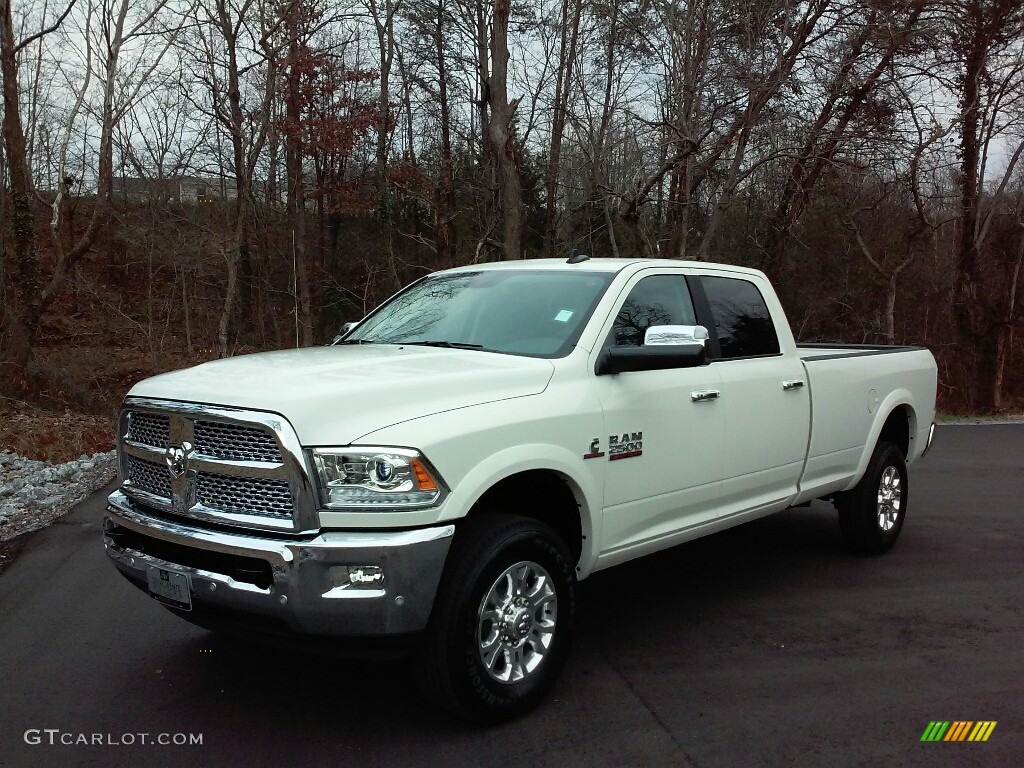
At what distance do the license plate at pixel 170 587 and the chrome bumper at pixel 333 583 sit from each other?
0.43 ft

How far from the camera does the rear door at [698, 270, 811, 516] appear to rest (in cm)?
502

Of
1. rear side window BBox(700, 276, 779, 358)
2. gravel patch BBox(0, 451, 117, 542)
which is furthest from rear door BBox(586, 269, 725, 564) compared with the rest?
gravel patch BBox(0, 451, 117, 542)

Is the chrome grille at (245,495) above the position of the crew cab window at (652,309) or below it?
below

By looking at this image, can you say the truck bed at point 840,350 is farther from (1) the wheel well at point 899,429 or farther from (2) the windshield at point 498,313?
(2) the windshield at point 498,313

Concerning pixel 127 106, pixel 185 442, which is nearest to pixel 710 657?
pixel 185 442

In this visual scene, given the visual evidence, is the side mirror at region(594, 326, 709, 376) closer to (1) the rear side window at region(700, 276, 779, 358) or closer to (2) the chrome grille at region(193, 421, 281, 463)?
(1) the rear side window at region(700, 276, 779, 358)

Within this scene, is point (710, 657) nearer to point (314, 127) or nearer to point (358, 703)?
point (358, 703)

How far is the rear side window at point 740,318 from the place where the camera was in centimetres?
527

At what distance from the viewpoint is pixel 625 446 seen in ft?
13.9

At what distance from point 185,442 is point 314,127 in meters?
23.7

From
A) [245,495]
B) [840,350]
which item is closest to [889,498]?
[840,350]

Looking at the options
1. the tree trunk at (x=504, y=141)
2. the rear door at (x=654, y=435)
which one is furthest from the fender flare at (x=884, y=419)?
the tree trunk at (x=504, y=141)

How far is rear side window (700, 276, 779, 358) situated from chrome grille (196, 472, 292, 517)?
9.40ft

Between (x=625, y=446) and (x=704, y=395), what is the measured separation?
735 millimetres
